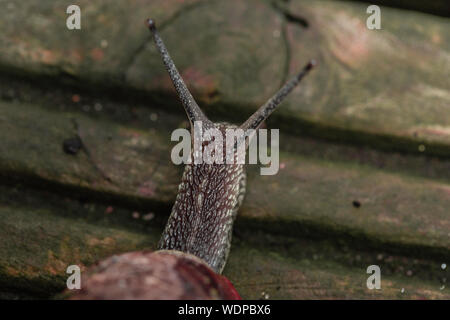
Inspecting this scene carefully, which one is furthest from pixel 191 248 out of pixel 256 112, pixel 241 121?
pixel 241 121

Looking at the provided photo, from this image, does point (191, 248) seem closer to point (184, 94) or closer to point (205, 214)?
point (205, 214)

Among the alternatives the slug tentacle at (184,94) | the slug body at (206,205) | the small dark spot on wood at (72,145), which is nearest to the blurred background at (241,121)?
the small dark spot on wood at (72,145)

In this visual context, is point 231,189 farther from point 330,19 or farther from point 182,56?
point 330,19

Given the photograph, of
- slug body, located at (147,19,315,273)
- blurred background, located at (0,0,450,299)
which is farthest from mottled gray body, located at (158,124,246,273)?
blurred background, located at (0,0,450,299)

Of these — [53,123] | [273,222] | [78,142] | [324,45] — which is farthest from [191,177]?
[324,45]

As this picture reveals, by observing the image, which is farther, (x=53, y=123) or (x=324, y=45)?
(x=324, y=45)

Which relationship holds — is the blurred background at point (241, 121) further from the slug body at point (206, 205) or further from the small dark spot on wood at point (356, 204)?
the slug body at point (206, 205)

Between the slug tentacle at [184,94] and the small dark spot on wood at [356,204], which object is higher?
the slug tentacle at [184,94]
